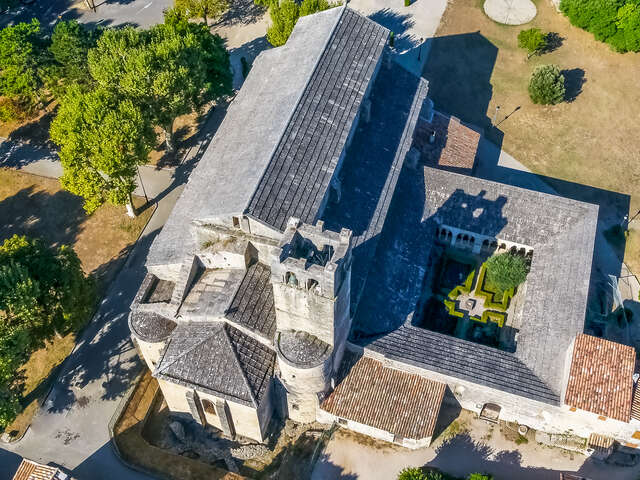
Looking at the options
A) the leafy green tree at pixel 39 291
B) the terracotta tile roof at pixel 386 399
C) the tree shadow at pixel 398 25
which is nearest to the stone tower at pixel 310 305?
the terracotta tile roof at pixel 386 399

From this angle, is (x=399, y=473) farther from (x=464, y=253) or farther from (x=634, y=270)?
(x=634, y=270)

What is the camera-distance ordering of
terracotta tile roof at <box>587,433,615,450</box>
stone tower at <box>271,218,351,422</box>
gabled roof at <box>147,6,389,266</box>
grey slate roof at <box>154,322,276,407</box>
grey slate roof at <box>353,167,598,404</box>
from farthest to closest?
grey slate roof at <box>353,167,598,404</box>, gabled roof at <box>147,6,389,266</box>, terracotta tile roof at <box>587,433,615,450</box>, grey slate roof at <box>154,322,276,407</box>, stone tower at <box>271,218,351,422</box>

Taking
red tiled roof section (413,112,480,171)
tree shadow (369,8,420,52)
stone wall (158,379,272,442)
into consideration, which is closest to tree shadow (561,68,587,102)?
red tiled roof section (413,112,480,171)

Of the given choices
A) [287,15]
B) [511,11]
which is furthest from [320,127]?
[511,11]

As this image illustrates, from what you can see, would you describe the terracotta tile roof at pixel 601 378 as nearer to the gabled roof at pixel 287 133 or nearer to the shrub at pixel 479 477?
the shrub at pixel 479 477

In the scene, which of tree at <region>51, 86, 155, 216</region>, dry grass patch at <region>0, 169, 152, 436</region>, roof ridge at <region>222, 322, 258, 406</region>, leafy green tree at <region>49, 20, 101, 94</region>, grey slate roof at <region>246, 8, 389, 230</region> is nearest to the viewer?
roof ridge at <region>222, 322, 258, 406</region>

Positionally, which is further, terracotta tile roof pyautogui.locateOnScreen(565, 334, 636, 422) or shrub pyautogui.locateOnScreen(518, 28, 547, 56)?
shrub pyautogui.locateOnScreen(518, 28, 547, 56)

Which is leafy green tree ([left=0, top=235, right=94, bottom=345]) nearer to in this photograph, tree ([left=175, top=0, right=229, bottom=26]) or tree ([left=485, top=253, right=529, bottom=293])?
tree ([left=485, top=253, right=529, bottom=293])
